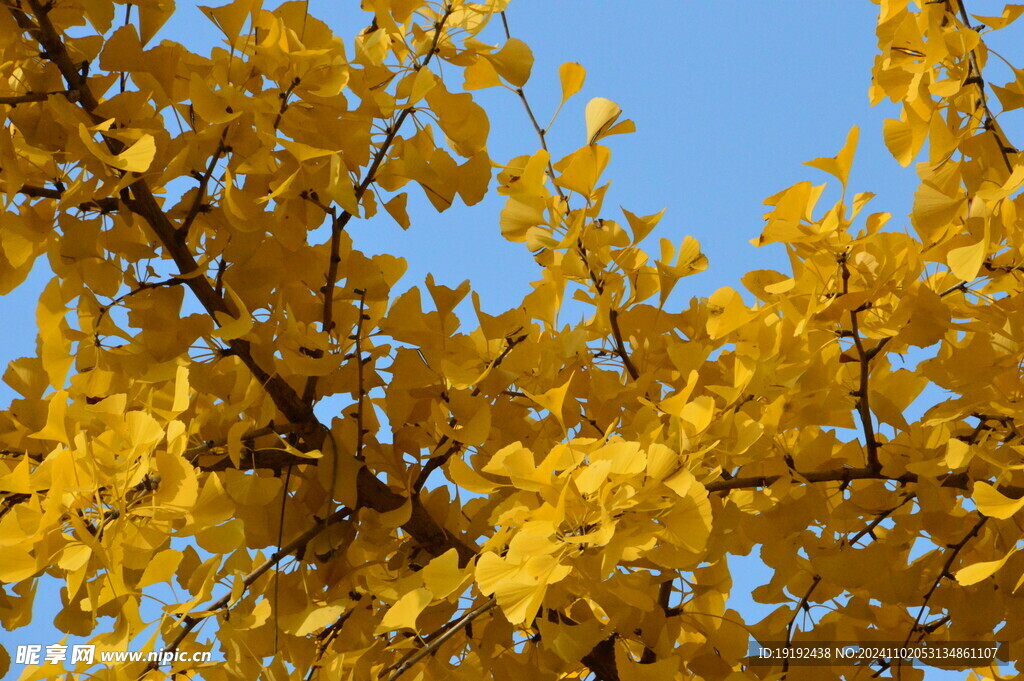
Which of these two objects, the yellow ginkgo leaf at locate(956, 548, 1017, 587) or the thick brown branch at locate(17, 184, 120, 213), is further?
the thick brown branch at locate(17, 184, 120, 213)

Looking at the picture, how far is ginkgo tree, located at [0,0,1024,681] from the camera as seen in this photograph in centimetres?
60

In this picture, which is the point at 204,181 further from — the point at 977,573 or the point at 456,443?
the point at 977,573

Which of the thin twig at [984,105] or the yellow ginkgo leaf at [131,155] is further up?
the thin twig at [984,105]

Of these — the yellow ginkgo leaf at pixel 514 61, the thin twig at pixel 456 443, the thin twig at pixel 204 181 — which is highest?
→ the yellow ginkgo leaf at pixel 514 61

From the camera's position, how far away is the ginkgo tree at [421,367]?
60 centimetres

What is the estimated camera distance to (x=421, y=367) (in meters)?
0.69

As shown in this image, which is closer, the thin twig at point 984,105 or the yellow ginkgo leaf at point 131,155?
the yellow ginkgo leaf at point 131,155

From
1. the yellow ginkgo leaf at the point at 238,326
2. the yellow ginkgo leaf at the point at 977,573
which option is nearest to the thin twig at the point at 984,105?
the yellow ginkgo leaf at the point at 977,573

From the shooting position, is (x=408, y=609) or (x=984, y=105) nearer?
(x=408, y=609)

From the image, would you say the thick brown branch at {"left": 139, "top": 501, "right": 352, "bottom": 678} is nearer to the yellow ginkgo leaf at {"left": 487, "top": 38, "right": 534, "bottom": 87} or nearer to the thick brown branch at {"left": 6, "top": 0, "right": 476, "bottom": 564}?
the thick brown branch at {"left": 6, "top": 0, "right": 476, "bottom": 564}

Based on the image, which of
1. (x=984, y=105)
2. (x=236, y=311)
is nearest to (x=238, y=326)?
(x=236, y=311)

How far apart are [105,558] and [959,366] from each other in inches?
22.3

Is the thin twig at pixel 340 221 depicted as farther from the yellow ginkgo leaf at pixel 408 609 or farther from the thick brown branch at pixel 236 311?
the yellow ginkgo leaf at pixel 408 609

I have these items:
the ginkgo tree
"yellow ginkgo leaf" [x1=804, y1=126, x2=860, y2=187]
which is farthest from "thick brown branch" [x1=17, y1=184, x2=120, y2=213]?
"yellow ginkgo leaf" [x1=804, y1=126, x2=860, y2=187]
